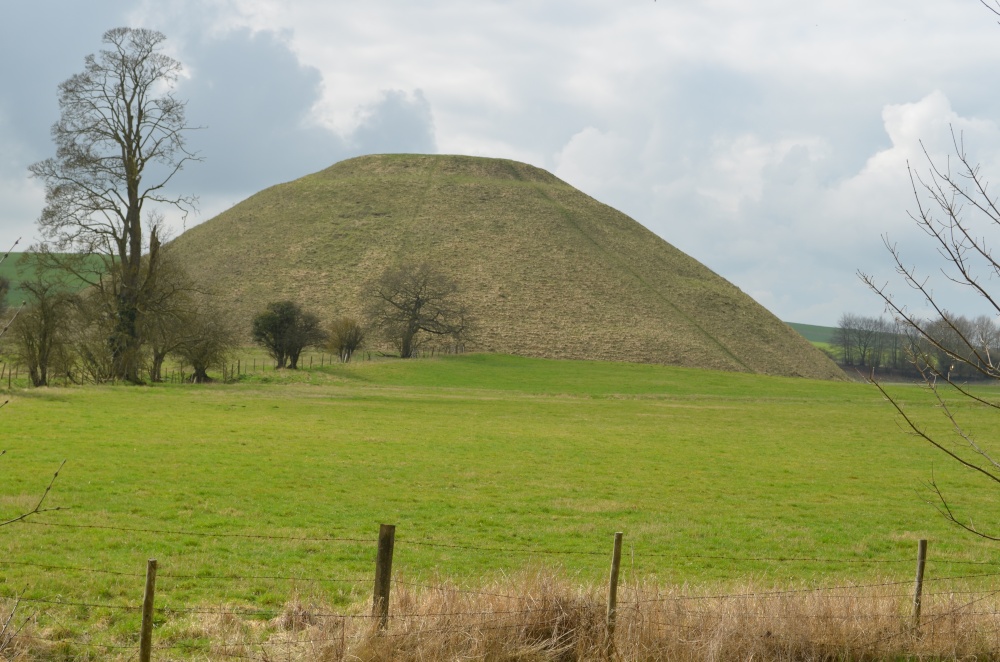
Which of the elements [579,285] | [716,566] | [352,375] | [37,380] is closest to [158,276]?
[37,380]

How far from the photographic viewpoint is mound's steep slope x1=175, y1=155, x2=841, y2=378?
330 ft

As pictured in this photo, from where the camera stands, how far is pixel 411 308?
85.0 m

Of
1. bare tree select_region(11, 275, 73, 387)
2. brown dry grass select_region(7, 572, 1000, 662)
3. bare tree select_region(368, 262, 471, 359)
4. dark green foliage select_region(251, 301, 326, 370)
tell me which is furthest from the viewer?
bare tree select_region(368, 262, 471, 359)

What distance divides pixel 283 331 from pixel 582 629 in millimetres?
59316

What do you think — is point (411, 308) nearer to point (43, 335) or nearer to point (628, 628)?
point (43, 335)

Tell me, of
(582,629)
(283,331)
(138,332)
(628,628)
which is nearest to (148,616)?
(582,629)

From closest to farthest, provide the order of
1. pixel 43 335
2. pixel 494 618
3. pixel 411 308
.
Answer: pixel 494 618, pixel 43 335, pixel 411 308

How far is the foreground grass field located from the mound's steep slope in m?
57.2

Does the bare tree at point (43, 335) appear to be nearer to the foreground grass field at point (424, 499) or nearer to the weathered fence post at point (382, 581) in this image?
the foreground grass field at point (424, 499)

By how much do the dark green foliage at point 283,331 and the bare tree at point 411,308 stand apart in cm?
1674

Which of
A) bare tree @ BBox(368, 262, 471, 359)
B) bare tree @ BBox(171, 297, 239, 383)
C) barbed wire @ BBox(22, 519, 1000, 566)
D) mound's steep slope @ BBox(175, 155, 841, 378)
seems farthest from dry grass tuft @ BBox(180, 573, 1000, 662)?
mound's steep slope @ BBox(175, 155, 841, 378)

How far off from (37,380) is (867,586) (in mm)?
42541

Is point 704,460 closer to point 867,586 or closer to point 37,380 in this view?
point 867,586

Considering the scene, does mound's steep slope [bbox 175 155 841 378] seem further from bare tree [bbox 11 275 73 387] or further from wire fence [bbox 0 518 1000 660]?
wire fence [bbox 0 518 1000 660]
